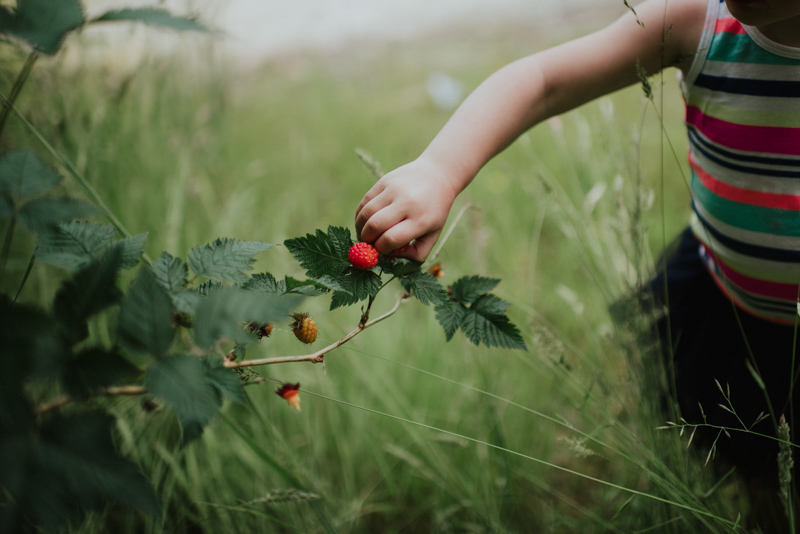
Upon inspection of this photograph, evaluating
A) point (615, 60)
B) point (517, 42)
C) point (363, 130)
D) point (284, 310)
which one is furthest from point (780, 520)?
point (517, 42)

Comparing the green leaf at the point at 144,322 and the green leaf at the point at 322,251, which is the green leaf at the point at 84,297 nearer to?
the green leaf at the point at 144,322

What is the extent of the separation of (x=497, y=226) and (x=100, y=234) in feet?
4.24

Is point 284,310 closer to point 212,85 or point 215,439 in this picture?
point 215,439

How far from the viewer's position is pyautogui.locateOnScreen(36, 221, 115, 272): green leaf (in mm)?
313

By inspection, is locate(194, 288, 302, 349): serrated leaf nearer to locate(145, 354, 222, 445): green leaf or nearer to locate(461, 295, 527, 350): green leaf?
locate(145, 354, 222, 445): green leaf

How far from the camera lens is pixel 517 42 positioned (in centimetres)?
264

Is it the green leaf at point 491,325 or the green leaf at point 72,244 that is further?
the green leaf at point 491,325

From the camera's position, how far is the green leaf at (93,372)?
0.24 m

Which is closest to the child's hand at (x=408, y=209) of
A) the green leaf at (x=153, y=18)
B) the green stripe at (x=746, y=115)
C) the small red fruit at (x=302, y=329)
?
the small red fruit at (x=302, y=329)

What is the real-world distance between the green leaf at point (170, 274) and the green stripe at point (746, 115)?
67cm

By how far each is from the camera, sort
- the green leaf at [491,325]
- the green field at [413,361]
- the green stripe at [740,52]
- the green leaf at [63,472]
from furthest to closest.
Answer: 1. the green field at [413,361]
2. the green stripe at [740,52]
3. the green leaf at [491,325]
4. the green leaf at [63,472]

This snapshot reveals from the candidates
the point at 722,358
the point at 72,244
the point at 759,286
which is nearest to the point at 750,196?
the point at 759,286

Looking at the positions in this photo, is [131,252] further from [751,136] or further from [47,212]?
[751,136]

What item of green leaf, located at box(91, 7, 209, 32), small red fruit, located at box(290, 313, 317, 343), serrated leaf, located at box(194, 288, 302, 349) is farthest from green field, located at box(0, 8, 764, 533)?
green leaf, located at box(91, 7, 209, 32)
